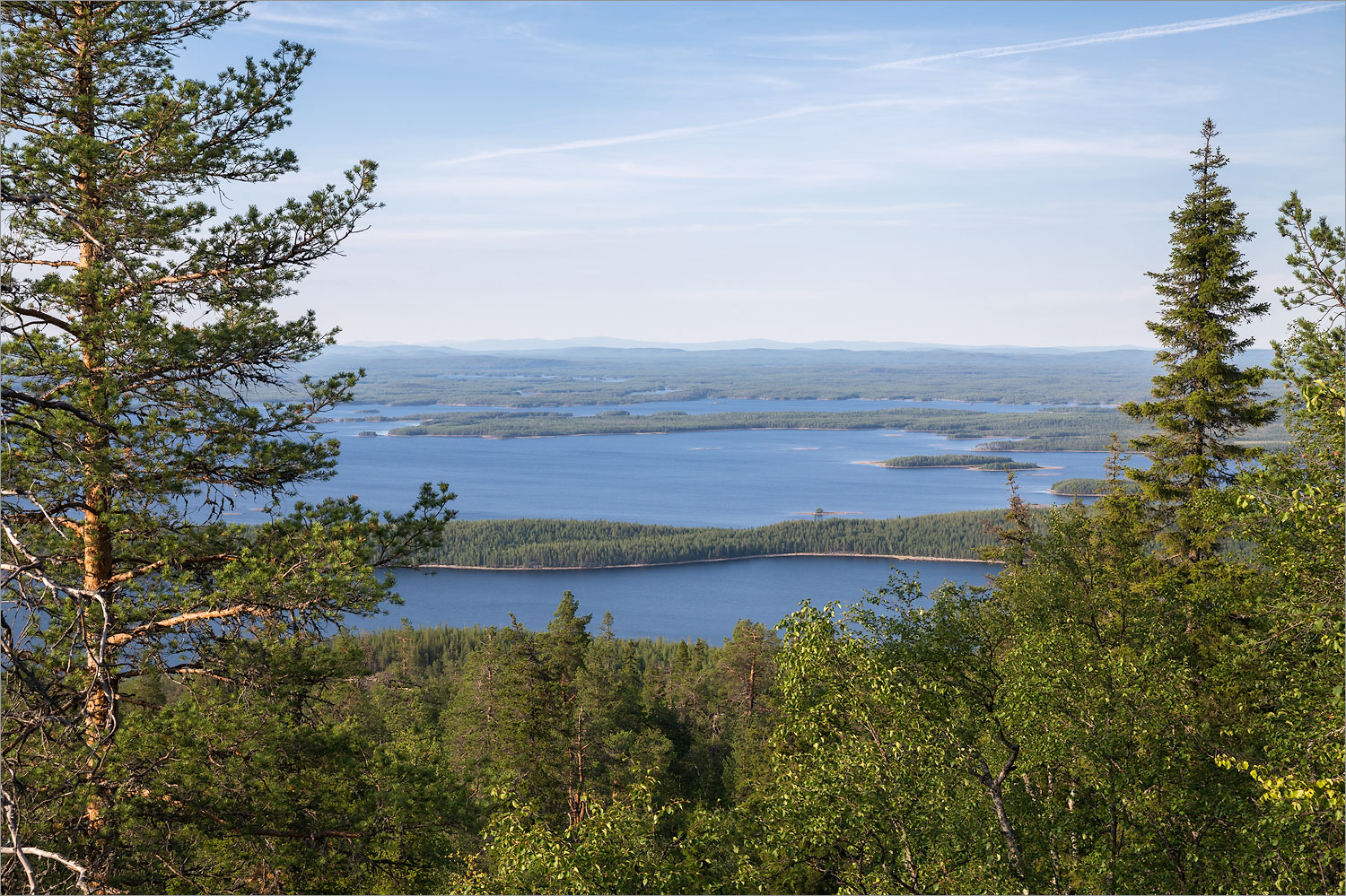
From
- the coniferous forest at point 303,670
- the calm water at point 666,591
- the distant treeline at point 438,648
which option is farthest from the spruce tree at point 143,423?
the calm water at point 666,591

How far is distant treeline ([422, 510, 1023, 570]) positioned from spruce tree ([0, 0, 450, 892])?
384 feet

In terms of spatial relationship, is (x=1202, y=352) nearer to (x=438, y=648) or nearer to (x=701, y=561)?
(x=438, y=648)

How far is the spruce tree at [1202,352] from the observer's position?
1892cm

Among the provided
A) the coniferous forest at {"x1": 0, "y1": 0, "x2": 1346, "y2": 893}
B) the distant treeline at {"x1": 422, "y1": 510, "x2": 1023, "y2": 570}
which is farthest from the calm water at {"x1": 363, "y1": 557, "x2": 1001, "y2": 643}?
the coniferous forest at {"x1": 0, "y1": 0, "x2": 1346, "y2": 893}

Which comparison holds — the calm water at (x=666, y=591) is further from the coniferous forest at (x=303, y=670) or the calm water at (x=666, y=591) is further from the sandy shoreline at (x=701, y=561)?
the coniferous forest at (x=303, y=670)

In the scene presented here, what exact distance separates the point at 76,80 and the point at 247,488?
4.93 metres

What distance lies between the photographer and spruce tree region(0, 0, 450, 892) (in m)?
8.03

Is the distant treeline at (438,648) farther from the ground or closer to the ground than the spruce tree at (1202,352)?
closer to the ground

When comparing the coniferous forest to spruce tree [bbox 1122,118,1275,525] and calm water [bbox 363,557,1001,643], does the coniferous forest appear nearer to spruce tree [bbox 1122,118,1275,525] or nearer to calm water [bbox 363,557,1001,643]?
spruce tree [bbox 1122,118,1275,525]

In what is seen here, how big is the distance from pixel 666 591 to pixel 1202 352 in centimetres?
9775

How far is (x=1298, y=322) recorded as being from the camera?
10820 millimetres

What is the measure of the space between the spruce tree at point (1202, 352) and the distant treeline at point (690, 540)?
109 metres

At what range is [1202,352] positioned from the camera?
63.6 feet

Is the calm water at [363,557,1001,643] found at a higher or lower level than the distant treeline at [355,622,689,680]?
lower
